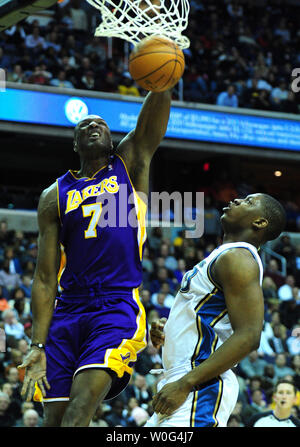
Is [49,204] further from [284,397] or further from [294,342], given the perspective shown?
[294,342]

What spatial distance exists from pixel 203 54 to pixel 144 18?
14.5 metres

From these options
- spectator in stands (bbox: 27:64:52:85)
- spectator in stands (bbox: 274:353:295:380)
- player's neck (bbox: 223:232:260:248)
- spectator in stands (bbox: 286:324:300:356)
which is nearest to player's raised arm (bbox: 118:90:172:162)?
player's neck (bbox: 223:232:260:248)

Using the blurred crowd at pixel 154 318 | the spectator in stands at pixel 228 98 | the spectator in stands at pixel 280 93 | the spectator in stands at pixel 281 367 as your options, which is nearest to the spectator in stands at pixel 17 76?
the blurred crowd at pixel 154 318

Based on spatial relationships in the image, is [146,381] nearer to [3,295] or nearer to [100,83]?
[3,295]

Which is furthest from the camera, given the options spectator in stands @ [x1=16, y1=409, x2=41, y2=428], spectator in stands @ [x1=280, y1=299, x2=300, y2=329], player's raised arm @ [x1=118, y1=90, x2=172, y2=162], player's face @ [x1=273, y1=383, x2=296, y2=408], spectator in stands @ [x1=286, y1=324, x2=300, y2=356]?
spectator in stands @ [x1=280, y1=299, x2=300, y2=329]

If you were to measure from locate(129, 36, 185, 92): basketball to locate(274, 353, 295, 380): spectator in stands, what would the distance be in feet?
27.0

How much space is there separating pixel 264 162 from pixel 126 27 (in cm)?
1756

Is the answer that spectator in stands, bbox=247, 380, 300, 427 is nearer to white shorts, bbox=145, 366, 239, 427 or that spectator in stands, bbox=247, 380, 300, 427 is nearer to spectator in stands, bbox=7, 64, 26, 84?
white shorts, bbox=145, 366, 239, 427

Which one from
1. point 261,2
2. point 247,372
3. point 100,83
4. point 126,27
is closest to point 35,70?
point 100,83

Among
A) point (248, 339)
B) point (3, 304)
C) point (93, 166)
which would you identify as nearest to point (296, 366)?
point (3, 304)

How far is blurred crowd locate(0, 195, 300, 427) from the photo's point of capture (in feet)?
29.7

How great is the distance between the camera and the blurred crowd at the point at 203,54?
15.9 m

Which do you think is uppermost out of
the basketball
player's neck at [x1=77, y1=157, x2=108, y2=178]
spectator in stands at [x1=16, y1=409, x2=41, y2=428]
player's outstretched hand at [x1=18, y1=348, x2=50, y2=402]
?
the basketball

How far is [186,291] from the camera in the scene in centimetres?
383
